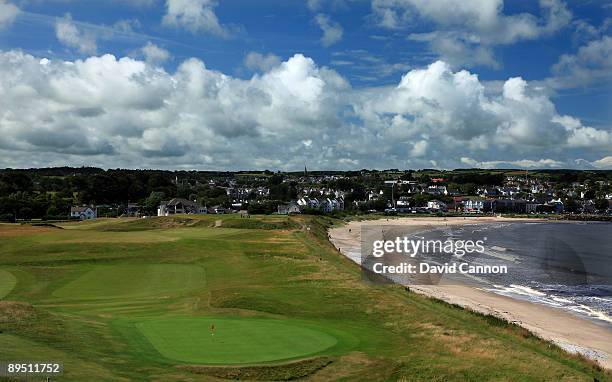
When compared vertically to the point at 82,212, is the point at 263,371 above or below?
above

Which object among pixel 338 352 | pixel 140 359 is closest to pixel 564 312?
pixel 338 352

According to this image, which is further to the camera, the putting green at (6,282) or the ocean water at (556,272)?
the ocean water at (556,272)

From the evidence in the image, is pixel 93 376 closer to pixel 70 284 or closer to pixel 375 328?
pixel 375 328

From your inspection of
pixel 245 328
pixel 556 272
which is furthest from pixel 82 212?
pixel 245 328

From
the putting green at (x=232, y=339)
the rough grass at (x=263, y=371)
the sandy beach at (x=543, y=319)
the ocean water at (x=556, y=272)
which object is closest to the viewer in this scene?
the rough grass at (x=263, y=371)

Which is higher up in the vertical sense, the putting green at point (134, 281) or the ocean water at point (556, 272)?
the putting green at point (134, 281)

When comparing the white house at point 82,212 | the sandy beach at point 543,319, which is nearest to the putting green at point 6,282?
the sandy beach at point 543,319

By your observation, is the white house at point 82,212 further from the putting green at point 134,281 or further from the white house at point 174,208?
the putting green at point 134,281

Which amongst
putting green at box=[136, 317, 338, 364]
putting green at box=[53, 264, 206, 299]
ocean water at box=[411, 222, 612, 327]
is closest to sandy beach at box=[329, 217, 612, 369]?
ocean water at box=[411, 222, 612, 327]

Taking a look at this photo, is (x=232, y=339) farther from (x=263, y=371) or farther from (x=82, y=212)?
(x=82, y=212)
